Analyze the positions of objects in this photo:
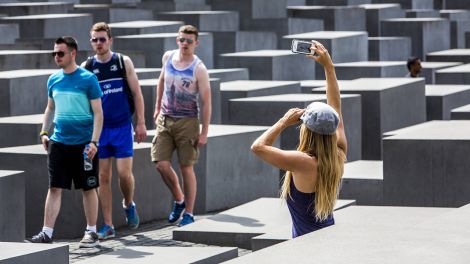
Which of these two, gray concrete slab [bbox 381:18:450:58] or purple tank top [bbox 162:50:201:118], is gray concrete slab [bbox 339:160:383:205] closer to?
purple tank top [bbox 162:50:201:118]

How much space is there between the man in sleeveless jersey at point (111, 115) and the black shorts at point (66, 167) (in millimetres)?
641

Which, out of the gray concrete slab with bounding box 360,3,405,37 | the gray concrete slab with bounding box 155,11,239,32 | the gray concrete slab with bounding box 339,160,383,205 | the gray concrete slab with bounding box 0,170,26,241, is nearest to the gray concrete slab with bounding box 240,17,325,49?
the gray concrete slab with bounding box 155,11,239,32

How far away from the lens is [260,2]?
92.9 ft

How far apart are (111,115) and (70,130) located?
774 mm

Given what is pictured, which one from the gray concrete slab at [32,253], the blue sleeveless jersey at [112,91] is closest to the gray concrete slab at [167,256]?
the gray concrete slab at [32,253]

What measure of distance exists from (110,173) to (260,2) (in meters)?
18.9

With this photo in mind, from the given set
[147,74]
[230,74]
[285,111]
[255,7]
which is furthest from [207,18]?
[285,111]

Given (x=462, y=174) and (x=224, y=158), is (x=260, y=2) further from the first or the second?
(x=462, y=174)

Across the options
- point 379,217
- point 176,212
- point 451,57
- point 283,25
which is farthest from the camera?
point 283,25

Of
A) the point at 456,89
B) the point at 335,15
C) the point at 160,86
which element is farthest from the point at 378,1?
the point at 160,86

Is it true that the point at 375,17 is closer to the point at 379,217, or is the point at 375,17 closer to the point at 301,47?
the point at 379,217

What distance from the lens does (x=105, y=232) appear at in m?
9.57

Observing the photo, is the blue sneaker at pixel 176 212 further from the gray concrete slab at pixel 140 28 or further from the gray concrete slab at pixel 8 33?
the gray concrete slab at pixel 140 28

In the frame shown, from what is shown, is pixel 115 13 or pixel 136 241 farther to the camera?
pixel 115 13
